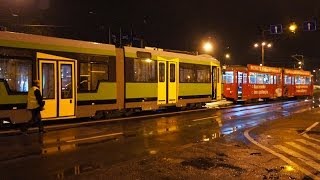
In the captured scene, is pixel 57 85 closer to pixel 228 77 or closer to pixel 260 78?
pixel 228 77

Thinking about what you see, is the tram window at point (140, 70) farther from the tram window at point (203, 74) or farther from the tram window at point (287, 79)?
the tram window at point (287, 79)

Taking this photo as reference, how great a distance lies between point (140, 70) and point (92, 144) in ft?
34.5

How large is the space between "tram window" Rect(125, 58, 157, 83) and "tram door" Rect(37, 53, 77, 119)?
13.1 ft

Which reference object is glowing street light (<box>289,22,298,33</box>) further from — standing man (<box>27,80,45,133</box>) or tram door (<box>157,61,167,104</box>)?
standing man (<box>27,80,45,133</box>)

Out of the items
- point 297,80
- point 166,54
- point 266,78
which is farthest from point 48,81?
point 297,80

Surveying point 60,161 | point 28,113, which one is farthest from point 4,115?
point 60,161

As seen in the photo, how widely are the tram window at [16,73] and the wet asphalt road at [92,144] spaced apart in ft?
7.48

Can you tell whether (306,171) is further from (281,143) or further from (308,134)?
(308,134)

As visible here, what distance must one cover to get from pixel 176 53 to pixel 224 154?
1552 cm

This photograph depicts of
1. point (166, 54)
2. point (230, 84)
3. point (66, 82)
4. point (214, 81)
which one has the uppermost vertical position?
point (166, 54)

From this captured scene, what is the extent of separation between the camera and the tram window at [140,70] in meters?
22.5

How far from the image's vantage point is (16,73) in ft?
55.1

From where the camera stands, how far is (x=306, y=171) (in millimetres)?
9766

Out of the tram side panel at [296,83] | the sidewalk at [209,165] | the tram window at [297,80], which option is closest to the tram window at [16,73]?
the sidewalk at [209,165]
